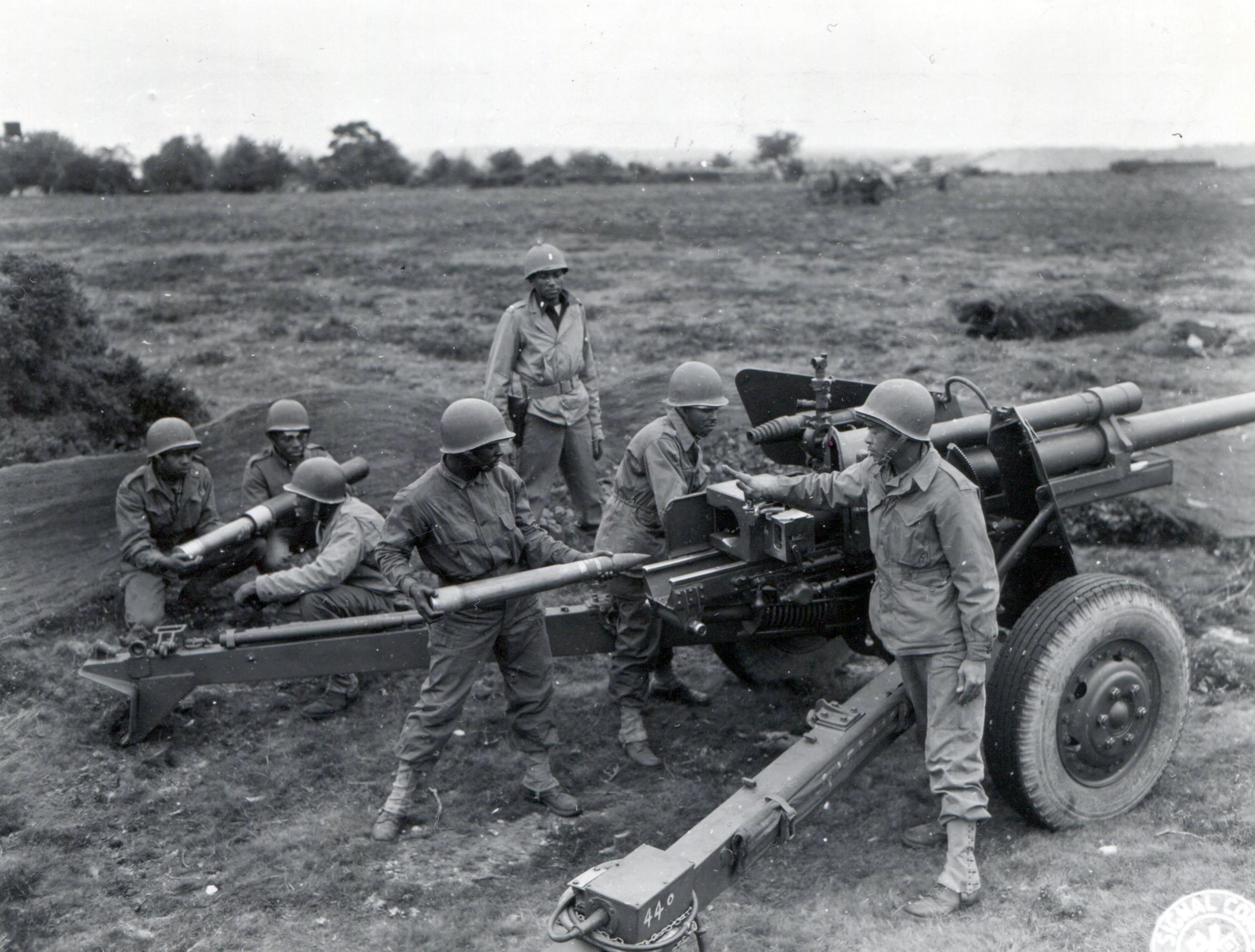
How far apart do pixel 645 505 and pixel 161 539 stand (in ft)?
10.2

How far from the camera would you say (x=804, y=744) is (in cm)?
430

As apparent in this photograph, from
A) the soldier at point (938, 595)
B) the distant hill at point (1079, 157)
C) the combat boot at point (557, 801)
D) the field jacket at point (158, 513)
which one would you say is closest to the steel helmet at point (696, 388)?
the soldier at point (938, 595)

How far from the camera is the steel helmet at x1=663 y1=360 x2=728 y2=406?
5.39 meters

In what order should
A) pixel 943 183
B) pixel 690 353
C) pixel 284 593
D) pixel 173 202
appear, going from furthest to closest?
pixel 943 183 → pixel 173 202 → pixel 690 353 → pixel 284 593

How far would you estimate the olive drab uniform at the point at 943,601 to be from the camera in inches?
164

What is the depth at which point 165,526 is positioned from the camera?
6.77 m

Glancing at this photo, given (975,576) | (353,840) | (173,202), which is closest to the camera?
(975,576)

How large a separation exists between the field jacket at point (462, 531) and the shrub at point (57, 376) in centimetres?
400

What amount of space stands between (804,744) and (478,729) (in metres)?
2.24

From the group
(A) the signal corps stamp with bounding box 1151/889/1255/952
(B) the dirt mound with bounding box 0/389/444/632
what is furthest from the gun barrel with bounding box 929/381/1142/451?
(B) the dirt mound with bounding box 0/389/444/632

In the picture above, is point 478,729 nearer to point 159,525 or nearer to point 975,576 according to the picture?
point 159,525

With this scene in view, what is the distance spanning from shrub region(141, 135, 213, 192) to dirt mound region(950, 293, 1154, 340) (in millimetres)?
10770

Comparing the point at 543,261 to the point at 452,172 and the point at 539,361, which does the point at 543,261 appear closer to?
the point at 539,361

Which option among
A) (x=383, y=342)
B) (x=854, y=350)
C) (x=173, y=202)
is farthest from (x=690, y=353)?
(x=173, y=202)
